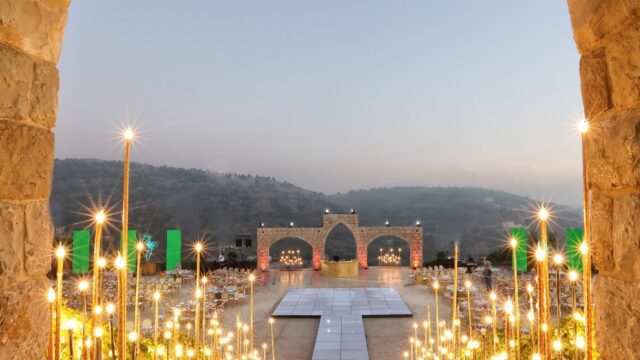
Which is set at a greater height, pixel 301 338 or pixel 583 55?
pixel 583 55

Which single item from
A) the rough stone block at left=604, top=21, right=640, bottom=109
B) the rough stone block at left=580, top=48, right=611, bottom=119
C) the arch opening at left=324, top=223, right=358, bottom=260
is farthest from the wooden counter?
the arch opening at left=324, top=223, right=358, bottom=260

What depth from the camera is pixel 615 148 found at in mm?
1449

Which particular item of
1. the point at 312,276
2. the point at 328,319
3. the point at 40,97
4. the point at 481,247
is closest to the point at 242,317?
the point at 328,319

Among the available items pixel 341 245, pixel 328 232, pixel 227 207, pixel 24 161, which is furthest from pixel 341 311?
pixel 227 207

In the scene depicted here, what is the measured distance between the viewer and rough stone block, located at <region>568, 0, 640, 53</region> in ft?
4.50

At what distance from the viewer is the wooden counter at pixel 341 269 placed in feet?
68.5

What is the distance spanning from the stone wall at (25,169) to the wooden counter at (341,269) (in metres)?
19.7

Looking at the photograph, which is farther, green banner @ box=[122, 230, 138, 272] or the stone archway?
green banner @ box=[122, 230, 138, 272]

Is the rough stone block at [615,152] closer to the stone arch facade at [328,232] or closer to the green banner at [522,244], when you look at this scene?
the green banner at [522,244]

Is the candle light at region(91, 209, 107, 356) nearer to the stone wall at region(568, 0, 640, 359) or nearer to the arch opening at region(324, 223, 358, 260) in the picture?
the stone wall at region(568, 0, 640, 359)

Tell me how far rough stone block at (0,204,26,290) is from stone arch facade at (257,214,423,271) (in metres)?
21.4

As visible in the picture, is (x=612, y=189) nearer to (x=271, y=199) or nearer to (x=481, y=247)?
(x=481, y=247)

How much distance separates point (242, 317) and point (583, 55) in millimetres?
12332

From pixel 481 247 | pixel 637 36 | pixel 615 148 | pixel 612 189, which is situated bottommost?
pixel 481 247
